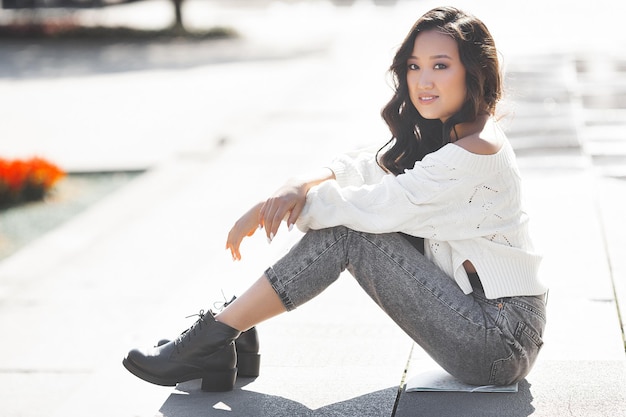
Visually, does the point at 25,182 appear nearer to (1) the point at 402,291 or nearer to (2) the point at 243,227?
(2) the point at 243,227

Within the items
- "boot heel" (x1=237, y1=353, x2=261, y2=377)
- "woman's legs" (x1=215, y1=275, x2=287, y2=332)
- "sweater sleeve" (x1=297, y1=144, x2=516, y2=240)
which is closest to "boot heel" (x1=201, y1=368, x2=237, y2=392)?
"boot heel" (x1=237, y1=353, x2=261, y2=377)

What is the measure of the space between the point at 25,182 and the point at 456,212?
5952 millimetres

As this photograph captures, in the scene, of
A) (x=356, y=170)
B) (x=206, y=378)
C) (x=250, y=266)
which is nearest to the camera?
(x=206, y=378)

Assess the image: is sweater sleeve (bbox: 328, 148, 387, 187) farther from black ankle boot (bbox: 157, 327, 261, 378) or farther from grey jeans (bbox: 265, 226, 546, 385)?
black ankle boot (bbox: 157, 327, 261, 378)

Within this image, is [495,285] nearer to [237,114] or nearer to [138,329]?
[138,329]

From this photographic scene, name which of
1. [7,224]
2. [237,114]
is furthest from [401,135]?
[237,114]

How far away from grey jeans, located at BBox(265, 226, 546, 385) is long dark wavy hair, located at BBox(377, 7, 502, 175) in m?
0.44

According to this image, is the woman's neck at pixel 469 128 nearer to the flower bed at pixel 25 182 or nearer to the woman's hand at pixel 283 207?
the woman's hand at pixel 283 207

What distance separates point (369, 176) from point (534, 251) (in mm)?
685

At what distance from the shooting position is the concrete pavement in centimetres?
392

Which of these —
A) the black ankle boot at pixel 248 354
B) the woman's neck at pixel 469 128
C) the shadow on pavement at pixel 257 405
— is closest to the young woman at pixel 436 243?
the woman's neck at pixel 469 128

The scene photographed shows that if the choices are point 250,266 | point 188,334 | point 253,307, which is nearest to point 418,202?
point 253,307

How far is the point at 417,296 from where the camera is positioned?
3498mm

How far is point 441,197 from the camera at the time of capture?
3.47 m
